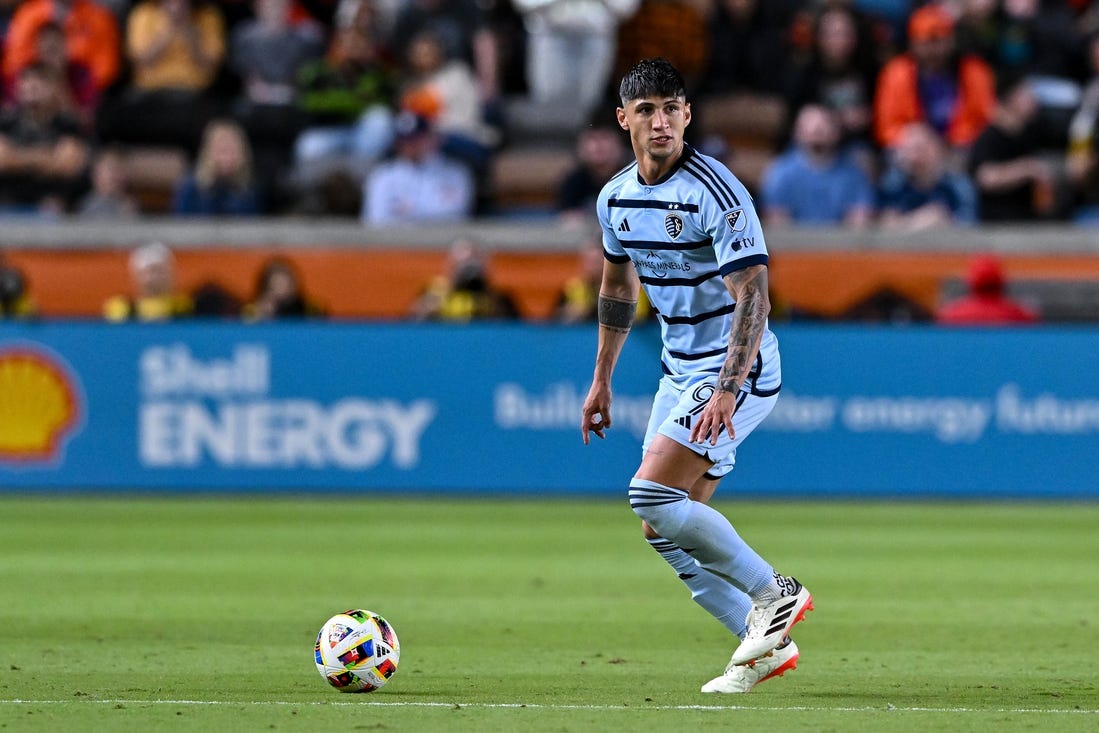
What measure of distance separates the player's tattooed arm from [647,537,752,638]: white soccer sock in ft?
2.87

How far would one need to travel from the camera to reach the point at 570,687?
780 centimetres

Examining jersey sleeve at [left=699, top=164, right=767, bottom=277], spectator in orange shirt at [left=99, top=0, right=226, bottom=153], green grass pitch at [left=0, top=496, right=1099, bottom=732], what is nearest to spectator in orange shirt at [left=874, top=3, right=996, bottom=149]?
green grass pitch at [left=0, top=496, right=1099, bottom=732]

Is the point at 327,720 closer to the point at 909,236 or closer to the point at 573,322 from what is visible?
the point at 573,322

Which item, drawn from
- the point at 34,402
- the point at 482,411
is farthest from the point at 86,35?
the point at 482,411

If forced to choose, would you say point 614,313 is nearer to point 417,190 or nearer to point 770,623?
point 770,623

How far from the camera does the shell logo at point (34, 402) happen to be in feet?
54.7

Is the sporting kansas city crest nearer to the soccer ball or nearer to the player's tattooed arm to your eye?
the player's tattooed arm

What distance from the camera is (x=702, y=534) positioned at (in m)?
7.64

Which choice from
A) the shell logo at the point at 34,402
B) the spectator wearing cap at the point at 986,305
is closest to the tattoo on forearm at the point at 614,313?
the spectator wearing cap at the point at 986,305

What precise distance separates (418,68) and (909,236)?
5237mm

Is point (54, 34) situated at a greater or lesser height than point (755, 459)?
greater

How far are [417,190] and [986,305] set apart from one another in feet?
18.6

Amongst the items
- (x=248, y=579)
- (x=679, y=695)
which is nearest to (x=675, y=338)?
(x=679, y=695)

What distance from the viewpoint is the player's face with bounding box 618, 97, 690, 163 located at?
751 centimetres
